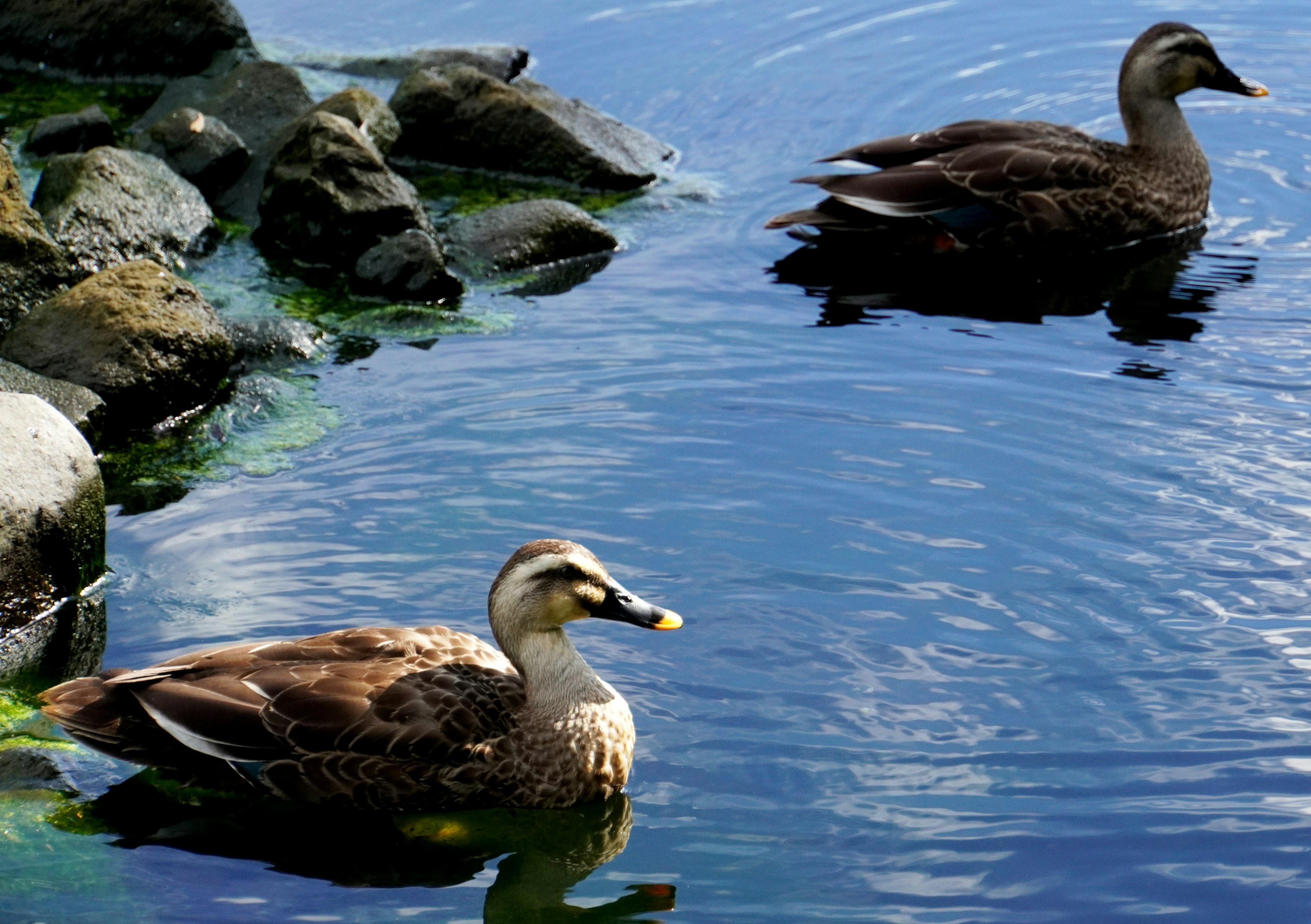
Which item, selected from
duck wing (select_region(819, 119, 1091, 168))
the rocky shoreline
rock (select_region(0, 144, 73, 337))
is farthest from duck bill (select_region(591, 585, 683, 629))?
duck wing (select_region(819, 119, 1091, 168))

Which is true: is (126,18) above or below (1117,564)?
above

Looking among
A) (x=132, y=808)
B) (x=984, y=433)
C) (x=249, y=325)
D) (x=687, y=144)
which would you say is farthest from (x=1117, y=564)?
(x=687, y=144)

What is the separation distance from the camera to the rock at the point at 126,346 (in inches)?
356

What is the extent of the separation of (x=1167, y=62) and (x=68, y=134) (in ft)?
26.4

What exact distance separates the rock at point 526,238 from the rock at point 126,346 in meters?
2.32

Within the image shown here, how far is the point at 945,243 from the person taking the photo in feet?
37.0

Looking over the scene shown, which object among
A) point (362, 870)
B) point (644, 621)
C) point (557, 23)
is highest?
point (557, 23)

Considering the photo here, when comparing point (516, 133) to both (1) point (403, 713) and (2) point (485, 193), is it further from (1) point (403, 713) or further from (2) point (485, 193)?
(1) point (403, 713)

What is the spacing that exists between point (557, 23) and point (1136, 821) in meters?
11.5

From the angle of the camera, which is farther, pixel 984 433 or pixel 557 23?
pixel 557 23

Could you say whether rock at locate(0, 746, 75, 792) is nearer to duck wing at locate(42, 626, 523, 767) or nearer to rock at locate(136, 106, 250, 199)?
duck wing at locate(42, 626, 523, 767)

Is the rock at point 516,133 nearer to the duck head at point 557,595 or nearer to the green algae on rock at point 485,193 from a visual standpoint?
the green algae on rock at point 485,193

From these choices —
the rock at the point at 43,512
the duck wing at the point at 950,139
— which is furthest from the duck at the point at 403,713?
the duck wing at the point at 950,139

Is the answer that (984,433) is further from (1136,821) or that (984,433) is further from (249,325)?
(249,325)
